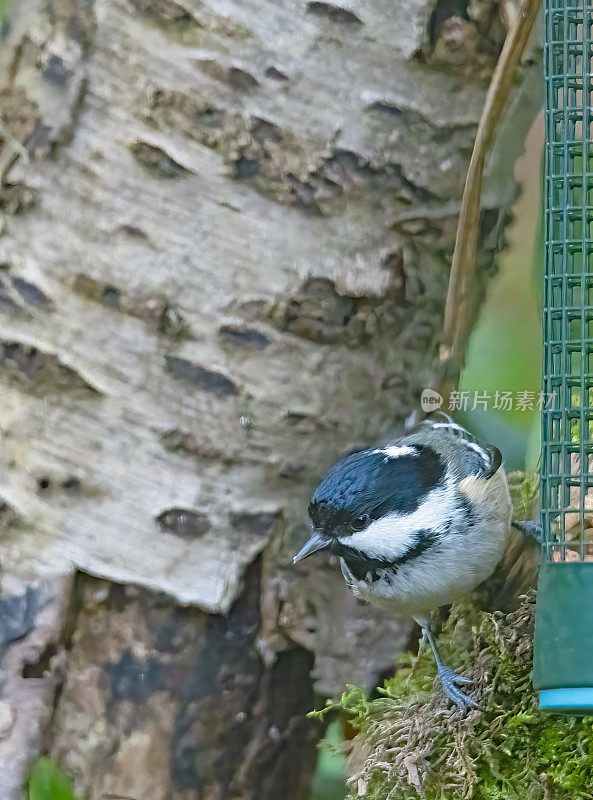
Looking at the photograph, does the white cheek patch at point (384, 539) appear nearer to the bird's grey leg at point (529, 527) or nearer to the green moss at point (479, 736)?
the green moss at point (479, 736)

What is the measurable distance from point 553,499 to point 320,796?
1.06 metres

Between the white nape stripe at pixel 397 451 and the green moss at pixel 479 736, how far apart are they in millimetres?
479

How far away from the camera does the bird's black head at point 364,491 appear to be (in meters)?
2.51

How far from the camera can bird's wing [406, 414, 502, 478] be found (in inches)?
110

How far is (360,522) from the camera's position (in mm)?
2578

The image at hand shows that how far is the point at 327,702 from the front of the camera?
8.45 feet

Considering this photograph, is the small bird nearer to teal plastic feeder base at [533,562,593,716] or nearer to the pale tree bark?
the pale tree bark

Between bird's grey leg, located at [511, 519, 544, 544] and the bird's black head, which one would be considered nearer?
the bird's black head

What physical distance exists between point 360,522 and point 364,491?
0.27 feet

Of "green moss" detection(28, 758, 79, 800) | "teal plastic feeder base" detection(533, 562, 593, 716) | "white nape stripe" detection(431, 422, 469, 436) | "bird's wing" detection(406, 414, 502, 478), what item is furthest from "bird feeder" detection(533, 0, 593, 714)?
"green moss" detection(28, 758, 79, 800)

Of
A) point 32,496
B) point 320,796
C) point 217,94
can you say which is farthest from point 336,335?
point 320,796

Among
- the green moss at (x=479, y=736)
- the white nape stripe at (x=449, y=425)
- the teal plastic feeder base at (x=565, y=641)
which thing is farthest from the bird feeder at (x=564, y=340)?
the white nape stripe at (x=449, y=425)
